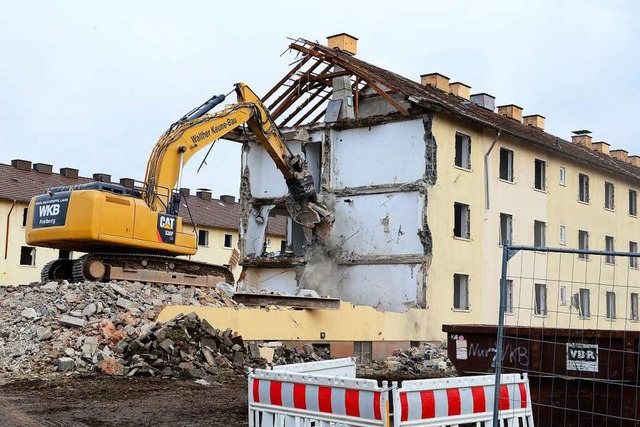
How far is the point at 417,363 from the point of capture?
2378 centimetres

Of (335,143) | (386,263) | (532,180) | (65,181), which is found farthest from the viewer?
(65,181)

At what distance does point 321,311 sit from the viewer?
22.8 m

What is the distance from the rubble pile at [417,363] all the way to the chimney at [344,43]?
483 inches

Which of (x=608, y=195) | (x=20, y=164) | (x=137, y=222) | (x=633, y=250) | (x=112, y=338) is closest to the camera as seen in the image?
(x=112, y=338)

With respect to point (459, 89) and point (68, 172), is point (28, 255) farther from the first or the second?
point (459, 89)

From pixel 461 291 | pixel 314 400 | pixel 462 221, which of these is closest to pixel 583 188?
pixel 462 221

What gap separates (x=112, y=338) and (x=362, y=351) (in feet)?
29.8

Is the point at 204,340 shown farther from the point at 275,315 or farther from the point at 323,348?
the point at 323,348

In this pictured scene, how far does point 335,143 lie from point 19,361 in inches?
621

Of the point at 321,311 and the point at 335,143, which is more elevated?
the point at 335,143

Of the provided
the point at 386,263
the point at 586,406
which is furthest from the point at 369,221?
the point at 586,406

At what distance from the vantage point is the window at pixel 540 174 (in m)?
33.2

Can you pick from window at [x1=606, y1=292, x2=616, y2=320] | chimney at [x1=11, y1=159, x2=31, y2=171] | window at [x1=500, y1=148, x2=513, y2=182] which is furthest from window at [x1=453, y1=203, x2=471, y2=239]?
chimney at [x1=11, y1=159, x2=31, y2=171]

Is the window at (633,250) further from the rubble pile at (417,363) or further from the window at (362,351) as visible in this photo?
the window at (362,351)
